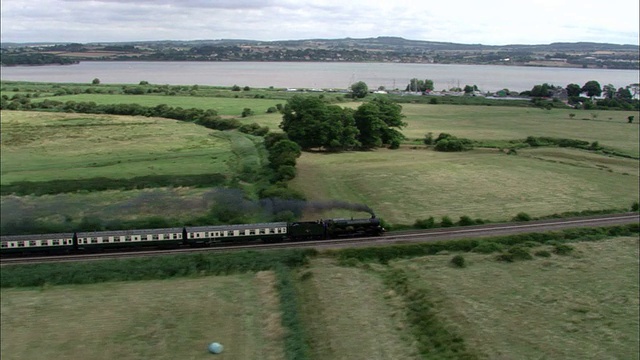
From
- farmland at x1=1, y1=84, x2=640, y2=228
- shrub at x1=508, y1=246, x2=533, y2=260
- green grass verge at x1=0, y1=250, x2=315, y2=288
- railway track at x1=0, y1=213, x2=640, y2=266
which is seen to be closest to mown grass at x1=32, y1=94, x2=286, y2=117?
farmland at x1=1, y1=84, x2=640, y2=228

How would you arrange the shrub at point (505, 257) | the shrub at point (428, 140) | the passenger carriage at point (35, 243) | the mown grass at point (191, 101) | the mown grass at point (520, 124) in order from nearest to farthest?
the passenger carriage at point (35, 243) < the shrub at point (505, 257) < the shrub at point (428, 140) < the mown grass at point (520, 124) < the mown grass at point (191, 101)

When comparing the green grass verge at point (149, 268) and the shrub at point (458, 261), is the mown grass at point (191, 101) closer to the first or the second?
the green grass verge at point (149, 268)

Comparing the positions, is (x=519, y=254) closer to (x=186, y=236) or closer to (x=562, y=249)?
(x=562, y=249)

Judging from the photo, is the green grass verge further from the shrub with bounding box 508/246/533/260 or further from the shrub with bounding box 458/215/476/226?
the shrub with bounding box 458/215/476/226

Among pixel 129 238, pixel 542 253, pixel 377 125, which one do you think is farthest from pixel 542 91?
pixel 129 238

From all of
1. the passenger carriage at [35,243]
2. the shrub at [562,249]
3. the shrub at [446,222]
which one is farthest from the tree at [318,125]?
the passenger carriage at [35,243]

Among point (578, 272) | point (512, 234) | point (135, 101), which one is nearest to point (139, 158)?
point (512, 234)

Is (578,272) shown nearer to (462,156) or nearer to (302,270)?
(302,270)
